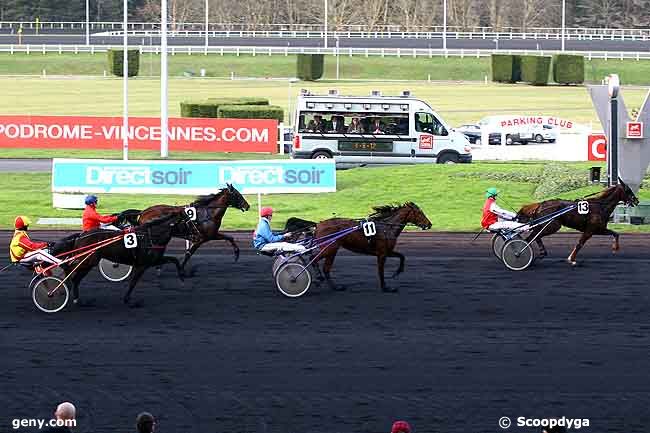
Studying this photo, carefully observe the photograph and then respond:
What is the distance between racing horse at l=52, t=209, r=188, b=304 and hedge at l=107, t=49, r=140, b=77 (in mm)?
57859

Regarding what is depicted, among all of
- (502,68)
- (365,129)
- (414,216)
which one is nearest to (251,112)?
(365,129)

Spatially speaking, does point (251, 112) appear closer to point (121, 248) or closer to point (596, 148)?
point (596, 148)

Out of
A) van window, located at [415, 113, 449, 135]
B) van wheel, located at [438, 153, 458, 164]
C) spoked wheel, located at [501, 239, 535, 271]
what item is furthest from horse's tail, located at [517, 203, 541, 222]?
van wheel, located at [438, 153, 458, 164]

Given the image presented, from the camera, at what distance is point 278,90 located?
6712 centimetres

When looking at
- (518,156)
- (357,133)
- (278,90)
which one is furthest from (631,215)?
(278,90)

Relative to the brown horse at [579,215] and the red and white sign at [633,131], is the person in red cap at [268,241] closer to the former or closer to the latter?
the brown horse at [579,215]

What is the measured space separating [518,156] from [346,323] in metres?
24.0

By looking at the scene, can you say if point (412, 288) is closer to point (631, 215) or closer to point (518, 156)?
point (631, 215)

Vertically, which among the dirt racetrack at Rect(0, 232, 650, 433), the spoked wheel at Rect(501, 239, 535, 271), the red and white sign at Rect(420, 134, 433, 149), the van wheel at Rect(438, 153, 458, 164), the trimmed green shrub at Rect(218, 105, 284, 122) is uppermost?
the trimmed green shrub at Rect(218, 105, 284, 122)

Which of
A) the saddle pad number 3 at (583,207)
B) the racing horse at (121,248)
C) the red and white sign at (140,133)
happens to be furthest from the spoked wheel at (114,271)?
the red and white sign at (140,133)

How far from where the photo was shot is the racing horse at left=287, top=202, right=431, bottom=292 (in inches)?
707

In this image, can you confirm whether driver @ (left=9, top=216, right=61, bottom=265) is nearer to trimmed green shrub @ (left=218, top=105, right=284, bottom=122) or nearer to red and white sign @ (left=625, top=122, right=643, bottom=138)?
red and white sign @ (left=625, top=122, right=643, bottom=138)

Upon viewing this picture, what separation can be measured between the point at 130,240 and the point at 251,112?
27.4 metres

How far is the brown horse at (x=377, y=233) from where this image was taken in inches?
707
